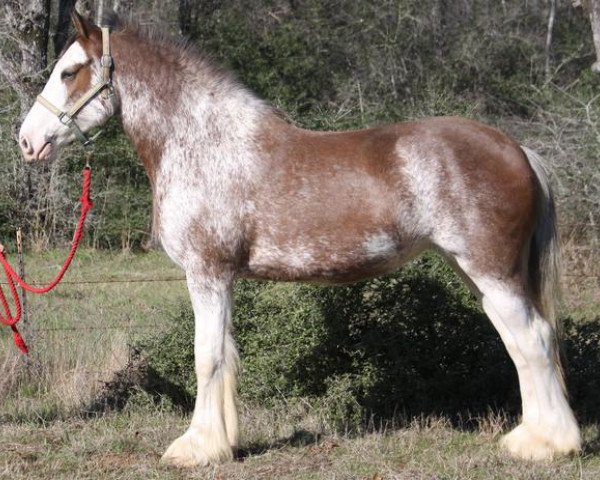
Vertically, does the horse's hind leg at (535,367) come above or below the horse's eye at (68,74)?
below

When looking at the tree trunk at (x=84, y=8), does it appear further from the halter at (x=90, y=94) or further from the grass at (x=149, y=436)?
the grass at (x=149, y=436)

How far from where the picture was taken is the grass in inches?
186

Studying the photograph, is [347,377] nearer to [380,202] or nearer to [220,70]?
[380,202]

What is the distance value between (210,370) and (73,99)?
67.7 inches

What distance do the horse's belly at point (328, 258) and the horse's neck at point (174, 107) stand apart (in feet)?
2.17

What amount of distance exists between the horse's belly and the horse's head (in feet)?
4.02

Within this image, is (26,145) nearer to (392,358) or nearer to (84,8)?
(392,358)

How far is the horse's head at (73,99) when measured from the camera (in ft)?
16.1

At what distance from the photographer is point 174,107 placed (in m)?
4.96

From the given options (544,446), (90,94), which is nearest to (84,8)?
(90,94)

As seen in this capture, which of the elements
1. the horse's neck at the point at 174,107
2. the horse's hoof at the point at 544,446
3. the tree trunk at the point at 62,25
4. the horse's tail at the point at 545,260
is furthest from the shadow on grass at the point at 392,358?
the tree trunk at the point at 62,25

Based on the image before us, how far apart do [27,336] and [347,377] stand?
7.96ft

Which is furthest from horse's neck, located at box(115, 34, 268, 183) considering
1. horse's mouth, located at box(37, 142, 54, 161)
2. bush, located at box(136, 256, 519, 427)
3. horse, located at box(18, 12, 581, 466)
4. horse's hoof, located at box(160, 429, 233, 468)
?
bush, located at box(136, 256, 519, 427)

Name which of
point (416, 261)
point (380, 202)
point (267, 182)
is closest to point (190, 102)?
point (267, 182)
